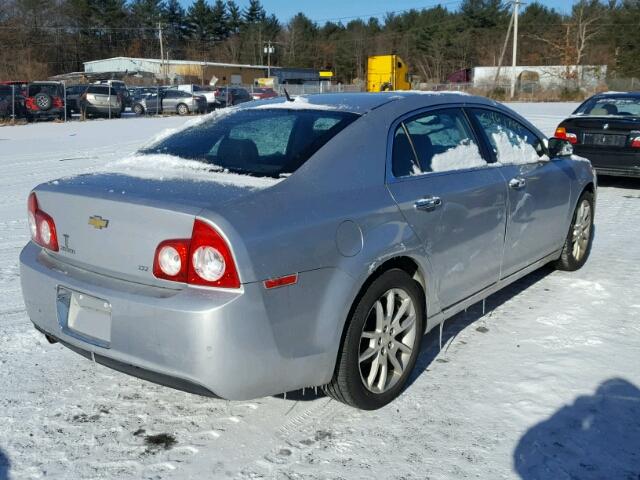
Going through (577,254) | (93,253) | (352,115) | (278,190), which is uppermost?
(352,115)

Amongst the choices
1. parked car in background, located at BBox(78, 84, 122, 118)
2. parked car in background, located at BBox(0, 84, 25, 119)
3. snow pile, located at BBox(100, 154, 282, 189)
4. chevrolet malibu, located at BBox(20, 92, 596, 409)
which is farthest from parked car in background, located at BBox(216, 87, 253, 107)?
snow pile, located at BBox(100, 154, 282, 189)

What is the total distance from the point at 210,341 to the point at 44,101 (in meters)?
25.3

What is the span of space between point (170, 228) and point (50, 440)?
1.20 metres

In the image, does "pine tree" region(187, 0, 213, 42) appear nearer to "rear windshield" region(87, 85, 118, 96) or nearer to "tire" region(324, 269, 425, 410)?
"rear windshield" region(87, 85, 118, 96)

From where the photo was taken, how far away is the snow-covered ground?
2744 millimetres

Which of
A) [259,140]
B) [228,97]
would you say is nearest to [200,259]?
[259,140]

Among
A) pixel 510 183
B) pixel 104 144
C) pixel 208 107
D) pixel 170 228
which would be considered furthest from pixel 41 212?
pixel 208 107

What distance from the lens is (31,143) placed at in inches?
632

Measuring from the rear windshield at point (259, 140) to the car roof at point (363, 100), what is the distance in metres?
0.11

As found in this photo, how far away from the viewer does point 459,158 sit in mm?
3848

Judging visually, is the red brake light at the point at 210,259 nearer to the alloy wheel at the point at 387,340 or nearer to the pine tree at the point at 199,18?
the alloy wheel at the point at 387,340

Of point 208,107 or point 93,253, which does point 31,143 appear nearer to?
point 93,253

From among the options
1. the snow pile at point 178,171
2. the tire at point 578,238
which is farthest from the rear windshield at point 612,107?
the snow pile at point 178,171

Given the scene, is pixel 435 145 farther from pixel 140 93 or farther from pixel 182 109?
pixel 140 93
